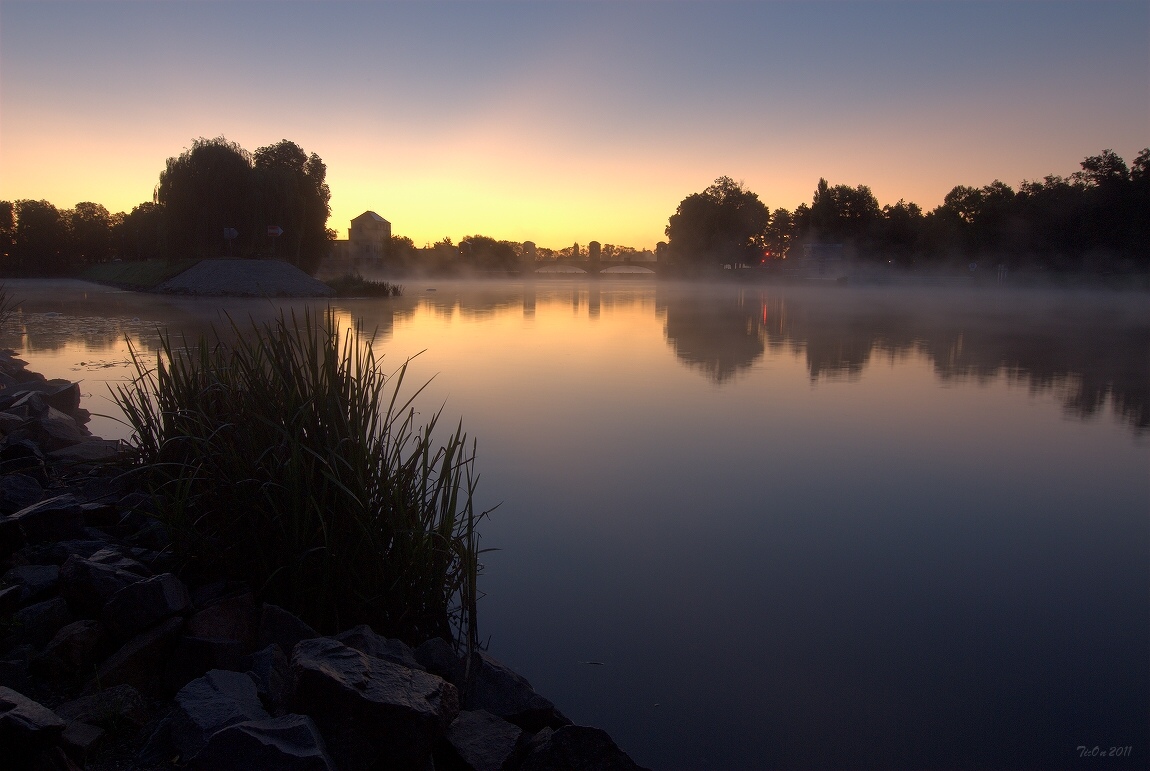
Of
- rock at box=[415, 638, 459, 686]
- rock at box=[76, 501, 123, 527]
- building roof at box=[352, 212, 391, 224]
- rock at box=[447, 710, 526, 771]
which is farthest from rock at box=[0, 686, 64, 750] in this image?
building roof at box=[352, 212, 391, 224]

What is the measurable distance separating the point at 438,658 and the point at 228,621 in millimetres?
708

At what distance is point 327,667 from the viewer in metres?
2.05

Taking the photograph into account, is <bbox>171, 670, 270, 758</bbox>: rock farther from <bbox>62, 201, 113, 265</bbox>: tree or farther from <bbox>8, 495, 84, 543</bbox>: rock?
<bbox>62, 201, 113, 265</bbox>: tree

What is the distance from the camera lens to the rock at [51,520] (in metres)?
3.08

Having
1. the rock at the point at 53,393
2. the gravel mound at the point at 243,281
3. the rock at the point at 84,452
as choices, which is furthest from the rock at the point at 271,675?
the gravel mound at the point at 243,281

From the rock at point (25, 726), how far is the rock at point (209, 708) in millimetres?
266

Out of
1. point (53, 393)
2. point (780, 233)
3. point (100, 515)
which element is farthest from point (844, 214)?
point (100, 515)

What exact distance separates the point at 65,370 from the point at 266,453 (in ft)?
26.7

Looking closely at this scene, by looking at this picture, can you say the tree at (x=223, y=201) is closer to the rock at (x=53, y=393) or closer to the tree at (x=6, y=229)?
the rock at (x=53, y=393)

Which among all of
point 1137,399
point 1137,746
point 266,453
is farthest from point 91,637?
point 1137,399

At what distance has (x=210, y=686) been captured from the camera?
207cm

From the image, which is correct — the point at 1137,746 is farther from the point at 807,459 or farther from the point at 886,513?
the point at 807,459

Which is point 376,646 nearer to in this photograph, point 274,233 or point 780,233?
point 274,233

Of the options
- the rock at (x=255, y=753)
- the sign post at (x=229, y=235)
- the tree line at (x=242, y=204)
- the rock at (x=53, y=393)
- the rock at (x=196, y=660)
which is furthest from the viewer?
the tree line at (x=242, y=204)
